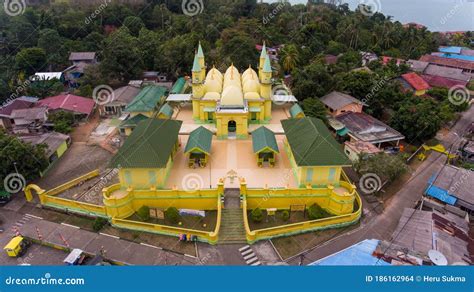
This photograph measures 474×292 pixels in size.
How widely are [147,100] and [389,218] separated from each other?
2535cm

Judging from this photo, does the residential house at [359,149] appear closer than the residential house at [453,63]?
Yes

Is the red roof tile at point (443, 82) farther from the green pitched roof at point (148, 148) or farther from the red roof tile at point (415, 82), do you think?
the green pitched roof at point (148, 148)

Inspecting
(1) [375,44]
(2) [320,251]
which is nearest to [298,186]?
(2) [320,251]

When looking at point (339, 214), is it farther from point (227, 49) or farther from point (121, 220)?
point (227, 49)

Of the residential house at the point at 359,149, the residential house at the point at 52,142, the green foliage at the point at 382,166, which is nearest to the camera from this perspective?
the green foliage at the point at 382,166

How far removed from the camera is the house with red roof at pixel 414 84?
40.4 meters

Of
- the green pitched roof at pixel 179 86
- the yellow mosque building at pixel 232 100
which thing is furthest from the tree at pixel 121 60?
the yellow mosque building at pixel 232 100

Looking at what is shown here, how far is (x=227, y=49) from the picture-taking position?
46125 mm

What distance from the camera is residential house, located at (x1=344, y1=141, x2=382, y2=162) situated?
83.6ft

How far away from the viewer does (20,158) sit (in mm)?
21578

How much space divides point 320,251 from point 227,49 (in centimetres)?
3536

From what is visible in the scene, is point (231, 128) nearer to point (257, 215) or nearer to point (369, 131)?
point (257, 215)

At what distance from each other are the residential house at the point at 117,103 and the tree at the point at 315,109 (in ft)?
65.6

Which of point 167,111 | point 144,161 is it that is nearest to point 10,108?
point 167,111
